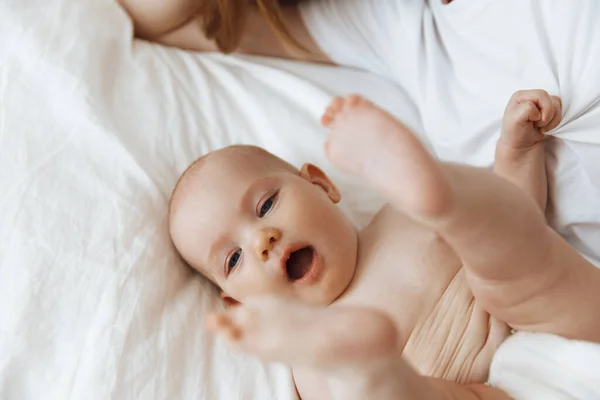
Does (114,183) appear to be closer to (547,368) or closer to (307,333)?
(307,333)

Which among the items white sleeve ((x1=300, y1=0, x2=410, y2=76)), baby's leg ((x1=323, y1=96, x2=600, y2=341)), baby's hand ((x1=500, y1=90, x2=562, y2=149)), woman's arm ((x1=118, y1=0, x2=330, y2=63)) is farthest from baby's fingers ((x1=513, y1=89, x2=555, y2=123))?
woman's arm ((x1=118, y1=0, x2=330, y2=63))

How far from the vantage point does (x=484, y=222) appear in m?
0.61

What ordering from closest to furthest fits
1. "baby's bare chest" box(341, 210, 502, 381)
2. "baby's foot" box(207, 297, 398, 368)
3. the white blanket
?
1. "baby's foot" box(207, 297, 398, 368)
2. the white blanket
3. "baby's bare chest" box(341, 210, 502, 381)

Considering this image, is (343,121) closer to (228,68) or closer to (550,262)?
(550,262)

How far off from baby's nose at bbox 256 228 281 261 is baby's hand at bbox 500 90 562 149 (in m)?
0.30

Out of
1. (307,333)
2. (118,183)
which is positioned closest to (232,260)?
(118,183)

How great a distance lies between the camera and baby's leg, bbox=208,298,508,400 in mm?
534

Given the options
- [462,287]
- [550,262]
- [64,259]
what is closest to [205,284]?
[64,259]

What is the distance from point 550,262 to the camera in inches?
26.1

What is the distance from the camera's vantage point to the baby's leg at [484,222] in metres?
0.57

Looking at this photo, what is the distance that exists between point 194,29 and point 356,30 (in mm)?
281

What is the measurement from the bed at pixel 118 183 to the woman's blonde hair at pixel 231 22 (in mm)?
36

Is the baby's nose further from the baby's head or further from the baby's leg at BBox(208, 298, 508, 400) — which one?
the baby's leg at BBox(208, 298, 508, 400)

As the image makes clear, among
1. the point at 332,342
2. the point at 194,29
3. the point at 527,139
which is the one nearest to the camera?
the point at 332,342
